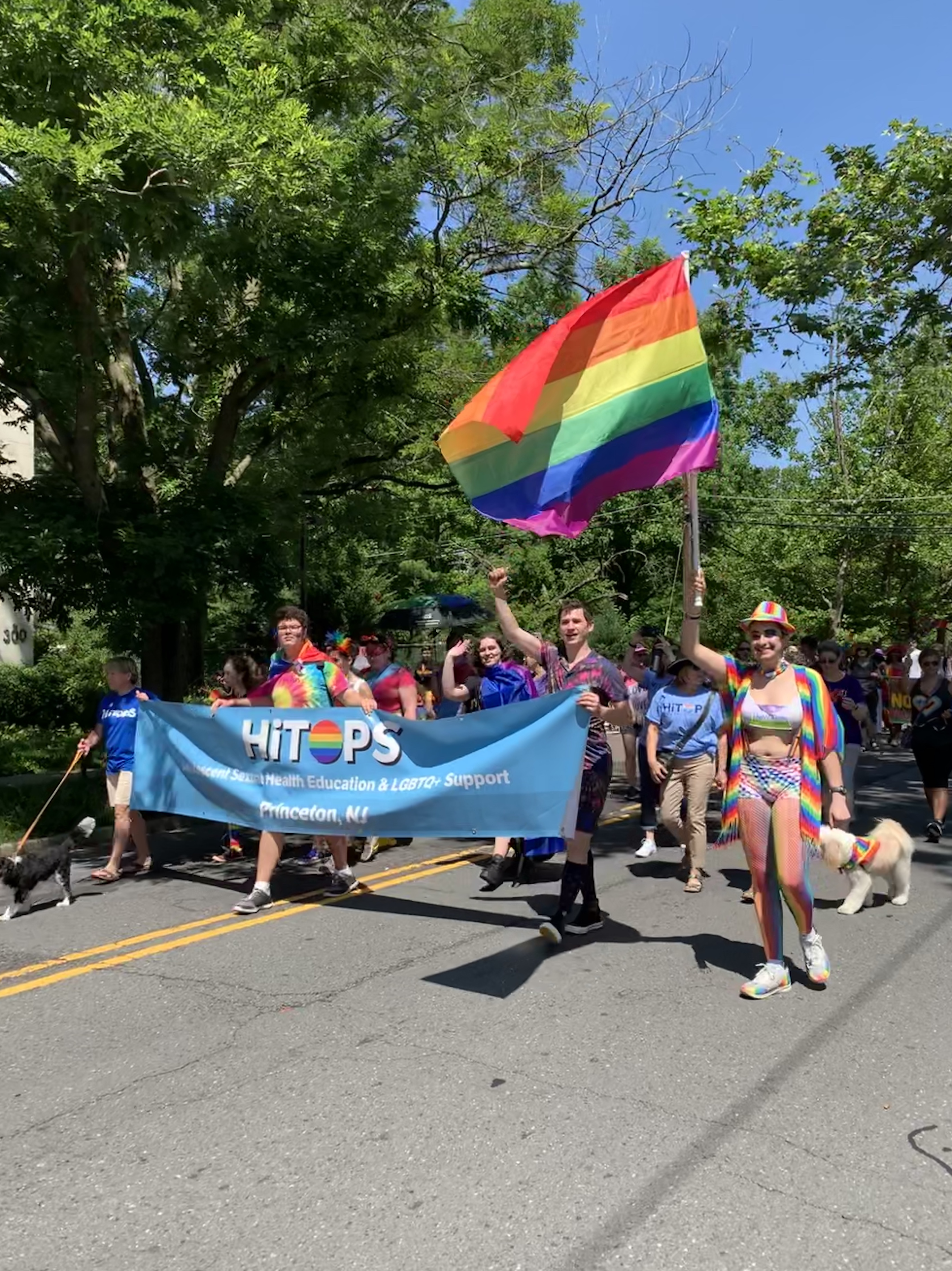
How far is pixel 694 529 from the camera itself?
5.12 metres

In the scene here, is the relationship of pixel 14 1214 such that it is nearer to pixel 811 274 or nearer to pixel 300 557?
pixel 811 274

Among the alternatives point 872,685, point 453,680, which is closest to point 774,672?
point 453,680

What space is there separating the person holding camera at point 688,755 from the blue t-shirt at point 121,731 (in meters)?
3.91

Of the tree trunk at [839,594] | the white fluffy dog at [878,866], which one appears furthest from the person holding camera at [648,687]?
the tree trunk at [839,594]

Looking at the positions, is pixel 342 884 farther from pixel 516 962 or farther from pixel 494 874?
pixel 516 962

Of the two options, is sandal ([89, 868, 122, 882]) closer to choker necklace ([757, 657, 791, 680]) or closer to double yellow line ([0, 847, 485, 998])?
double yellow line ([0, 847, 485, 998])

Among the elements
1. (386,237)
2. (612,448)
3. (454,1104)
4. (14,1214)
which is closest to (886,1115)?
(454,1104)

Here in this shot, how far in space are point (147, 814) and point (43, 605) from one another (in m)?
2.44

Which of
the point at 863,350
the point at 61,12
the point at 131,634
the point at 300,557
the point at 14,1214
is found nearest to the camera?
the point at 14,1214

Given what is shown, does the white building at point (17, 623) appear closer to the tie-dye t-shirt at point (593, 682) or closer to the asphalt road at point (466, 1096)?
the asphalt road at point (466, 1096)

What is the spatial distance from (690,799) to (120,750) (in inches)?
169

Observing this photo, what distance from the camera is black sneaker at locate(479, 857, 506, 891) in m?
7.47

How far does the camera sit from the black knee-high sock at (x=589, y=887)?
5922 mm

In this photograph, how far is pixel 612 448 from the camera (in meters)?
5.72
